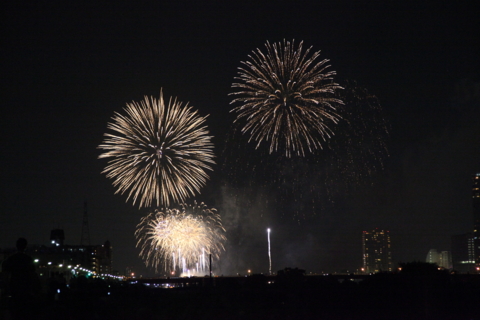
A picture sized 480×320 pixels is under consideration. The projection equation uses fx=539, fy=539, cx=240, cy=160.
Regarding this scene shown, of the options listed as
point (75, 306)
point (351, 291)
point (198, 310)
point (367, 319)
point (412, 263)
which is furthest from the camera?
point (412, 263)

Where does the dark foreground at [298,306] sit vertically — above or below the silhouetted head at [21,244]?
below

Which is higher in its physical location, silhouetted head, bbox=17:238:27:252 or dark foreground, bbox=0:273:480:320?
silhouetted head, bbox=17:238:27:252

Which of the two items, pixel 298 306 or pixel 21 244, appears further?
pixel 298 306

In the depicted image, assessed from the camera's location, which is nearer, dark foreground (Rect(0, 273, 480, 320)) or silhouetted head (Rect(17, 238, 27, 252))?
silhouetted head (Rect(17, 238, 27, 252))

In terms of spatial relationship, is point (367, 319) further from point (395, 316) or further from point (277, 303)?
point (277, 303)

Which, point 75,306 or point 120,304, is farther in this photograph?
point 120,304

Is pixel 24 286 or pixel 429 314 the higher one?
pixel 24 286

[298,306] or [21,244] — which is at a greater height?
[21,244]

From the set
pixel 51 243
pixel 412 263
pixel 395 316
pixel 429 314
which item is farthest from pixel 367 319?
pixel 51 243

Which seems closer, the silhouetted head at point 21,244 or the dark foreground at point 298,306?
the silhouetted head at point 21,244

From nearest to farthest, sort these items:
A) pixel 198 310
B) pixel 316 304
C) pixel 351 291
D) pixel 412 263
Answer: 1. pixel 198 310
2. pixel 316 304
3. pixel 351 291
4. pixel 412 263

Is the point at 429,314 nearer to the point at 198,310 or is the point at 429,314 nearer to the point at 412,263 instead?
the point at 198,310
